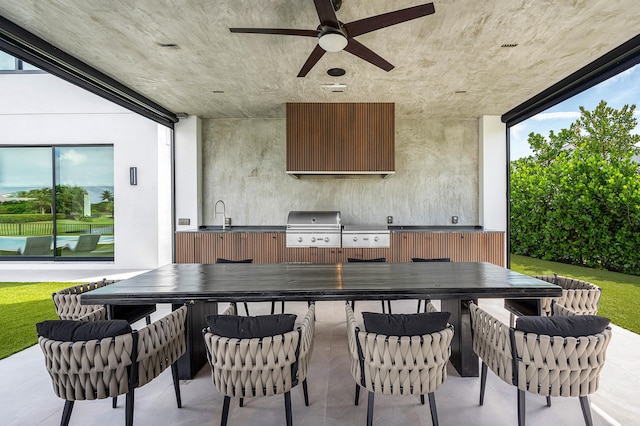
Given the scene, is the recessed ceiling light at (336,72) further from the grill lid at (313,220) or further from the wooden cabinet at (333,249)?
the wooden cabinet at (333,249)

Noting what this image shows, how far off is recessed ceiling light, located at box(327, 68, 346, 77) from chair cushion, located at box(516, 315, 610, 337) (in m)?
3.18

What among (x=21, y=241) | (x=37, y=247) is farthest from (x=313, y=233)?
(x=21, y=241)

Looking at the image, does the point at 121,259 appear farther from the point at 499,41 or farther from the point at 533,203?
the point at 533,203

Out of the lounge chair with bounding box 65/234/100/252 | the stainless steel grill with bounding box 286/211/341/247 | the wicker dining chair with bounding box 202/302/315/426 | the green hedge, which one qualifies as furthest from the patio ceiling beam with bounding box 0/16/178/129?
the green hedge

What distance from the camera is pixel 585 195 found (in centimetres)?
596

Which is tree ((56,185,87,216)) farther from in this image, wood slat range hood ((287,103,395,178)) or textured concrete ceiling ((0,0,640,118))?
wood slat range hood ((287,103,395,178))

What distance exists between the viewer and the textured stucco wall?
5.64m

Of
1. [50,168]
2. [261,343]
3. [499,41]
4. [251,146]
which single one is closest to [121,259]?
[50,168]

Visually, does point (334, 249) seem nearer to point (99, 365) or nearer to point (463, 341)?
point (463, 341)

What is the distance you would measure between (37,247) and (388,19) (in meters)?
A: 8.12

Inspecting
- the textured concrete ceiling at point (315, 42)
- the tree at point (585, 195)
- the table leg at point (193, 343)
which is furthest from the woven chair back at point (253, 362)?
the tree at point (585, 195)

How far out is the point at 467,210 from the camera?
5.64 meters

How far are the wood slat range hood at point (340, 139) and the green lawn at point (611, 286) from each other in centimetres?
328

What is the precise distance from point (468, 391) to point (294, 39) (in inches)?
132
